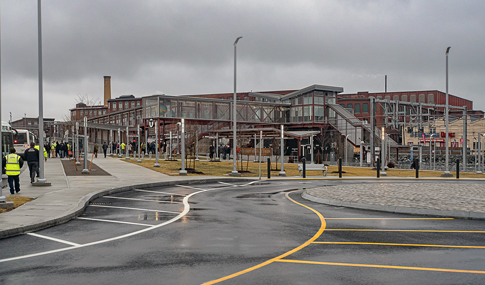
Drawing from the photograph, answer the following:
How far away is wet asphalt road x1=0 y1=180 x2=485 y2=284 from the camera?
5746mm

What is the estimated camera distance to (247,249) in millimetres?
7402

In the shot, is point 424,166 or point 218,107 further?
point 218,107

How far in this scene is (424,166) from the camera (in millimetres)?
44375

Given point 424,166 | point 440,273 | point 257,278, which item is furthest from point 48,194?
point 424,166

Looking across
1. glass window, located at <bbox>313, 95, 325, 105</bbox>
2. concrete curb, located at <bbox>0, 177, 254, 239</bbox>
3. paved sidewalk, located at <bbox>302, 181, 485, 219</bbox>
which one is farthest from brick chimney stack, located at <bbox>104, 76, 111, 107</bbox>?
paved sidewalk, located at <bbox>302, 181, 485, 219</bbox>

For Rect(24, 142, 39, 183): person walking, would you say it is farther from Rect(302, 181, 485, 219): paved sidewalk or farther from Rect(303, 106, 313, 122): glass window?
Rect(303, 106, 313, 122): glass window

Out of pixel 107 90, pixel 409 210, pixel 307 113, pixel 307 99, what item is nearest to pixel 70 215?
pixel 409 210

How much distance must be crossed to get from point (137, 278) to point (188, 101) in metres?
63.5

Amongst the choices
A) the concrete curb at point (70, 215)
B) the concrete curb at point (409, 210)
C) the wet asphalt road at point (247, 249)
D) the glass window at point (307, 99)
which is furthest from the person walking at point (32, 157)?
the glass window at point (307, 99)

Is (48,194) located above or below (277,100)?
below

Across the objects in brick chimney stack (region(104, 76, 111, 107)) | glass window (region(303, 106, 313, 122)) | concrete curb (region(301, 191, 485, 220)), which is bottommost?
concrete curb (region(301, 191, 485, 220))

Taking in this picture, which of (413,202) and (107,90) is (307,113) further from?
(107,90)

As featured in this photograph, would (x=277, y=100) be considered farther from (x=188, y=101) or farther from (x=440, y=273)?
(x=440, y=273)

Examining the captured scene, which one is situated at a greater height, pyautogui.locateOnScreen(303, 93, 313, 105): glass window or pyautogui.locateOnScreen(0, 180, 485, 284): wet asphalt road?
pyautogui.locateOnScreen(303, 93, 313, 105): glass window
